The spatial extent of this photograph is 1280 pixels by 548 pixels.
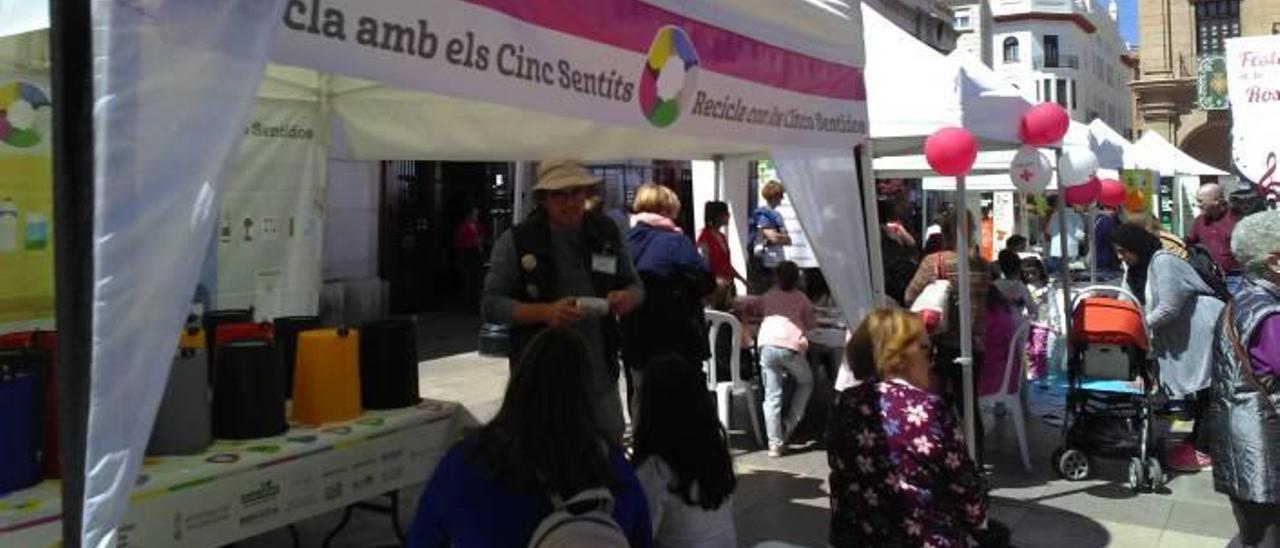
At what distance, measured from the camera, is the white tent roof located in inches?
208

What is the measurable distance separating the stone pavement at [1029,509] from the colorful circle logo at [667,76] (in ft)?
6.19

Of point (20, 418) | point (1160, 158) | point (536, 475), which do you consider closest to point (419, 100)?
point (20, 418)

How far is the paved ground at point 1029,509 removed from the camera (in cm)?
484

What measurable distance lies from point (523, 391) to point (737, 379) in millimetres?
4501

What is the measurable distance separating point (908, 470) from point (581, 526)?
3.74 ft

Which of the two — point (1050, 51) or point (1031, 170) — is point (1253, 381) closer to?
point (1031, 170)

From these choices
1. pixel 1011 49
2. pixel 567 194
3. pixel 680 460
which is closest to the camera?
pixel 680 460

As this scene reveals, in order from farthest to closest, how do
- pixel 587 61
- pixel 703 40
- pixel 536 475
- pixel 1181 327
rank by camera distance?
pixel 1181 327 → pixel 703 40 → pixel 587 61 → pixel 536 475

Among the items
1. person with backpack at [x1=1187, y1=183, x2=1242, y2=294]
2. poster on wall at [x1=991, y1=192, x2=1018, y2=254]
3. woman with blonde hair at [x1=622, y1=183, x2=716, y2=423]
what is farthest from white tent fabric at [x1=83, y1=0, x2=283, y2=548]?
poster on wall at [x1=991, y1=192, x2=1018, y2=254]

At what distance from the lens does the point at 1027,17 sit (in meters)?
79.7

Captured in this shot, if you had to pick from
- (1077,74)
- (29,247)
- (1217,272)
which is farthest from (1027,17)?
(29,247)

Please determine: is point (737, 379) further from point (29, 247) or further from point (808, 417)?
point (29, 247)

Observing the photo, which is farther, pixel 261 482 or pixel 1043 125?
pixel 1043 125

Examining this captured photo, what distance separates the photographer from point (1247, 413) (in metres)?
3.36
